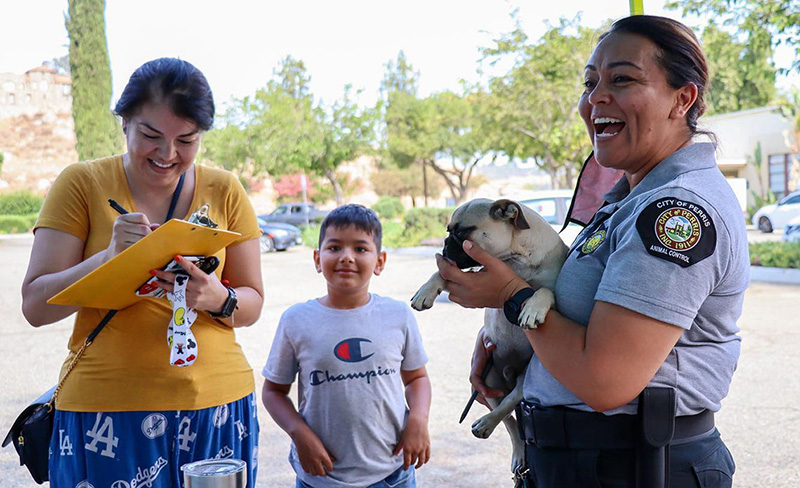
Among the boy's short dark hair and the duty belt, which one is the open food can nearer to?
the duty belt

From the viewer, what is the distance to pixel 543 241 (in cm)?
212

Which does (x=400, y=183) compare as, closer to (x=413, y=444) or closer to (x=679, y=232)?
(x=413, y=444)

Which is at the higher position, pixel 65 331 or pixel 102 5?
pixel 102 5

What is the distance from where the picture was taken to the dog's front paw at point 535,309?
1641 mm

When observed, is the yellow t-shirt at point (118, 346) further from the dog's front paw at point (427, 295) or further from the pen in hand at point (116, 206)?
the dog's front paw at point (427, 295)

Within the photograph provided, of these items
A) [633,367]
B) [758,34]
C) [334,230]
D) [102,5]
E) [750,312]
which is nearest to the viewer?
[633,367]

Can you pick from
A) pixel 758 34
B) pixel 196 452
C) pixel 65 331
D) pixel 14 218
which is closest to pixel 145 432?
pixel 196 452

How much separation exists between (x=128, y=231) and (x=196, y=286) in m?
0.26

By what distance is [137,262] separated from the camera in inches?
77.4

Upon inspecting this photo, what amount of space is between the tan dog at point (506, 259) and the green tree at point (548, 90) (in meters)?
18.7

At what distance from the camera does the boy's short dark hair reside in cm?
296

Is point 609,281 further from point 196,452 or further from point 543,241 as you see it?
point 196,452

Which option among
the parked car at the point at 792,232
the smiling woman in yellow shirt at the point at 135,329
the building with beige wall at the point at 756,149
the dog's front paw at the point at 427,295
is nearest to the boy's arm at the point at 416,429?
the smiling woman in yellow shirt at the point at 135,329

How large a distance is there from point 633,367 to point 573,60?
69.9 feet
